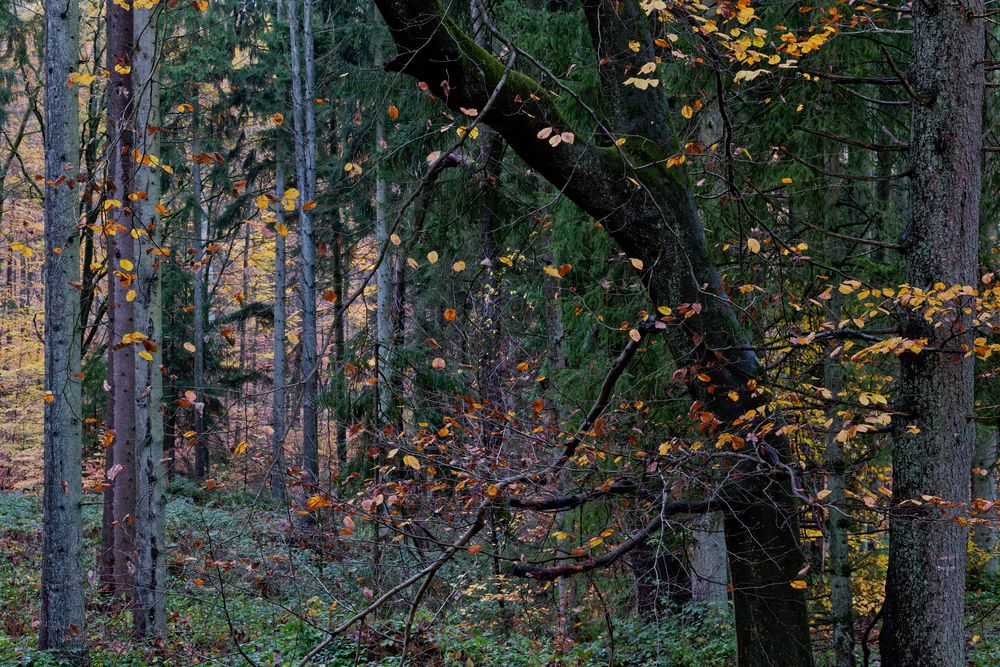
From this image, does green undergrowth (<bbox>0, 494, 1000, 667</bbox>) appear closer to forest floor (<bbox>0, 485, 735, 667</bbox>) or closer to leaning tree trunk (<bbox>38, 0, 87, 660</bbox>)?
forest floor (<bbox>0, 485, 735, 667</bbox>)

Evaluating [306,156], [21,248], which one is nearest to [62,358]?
[21,248]

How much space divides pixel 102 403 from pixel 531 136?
14428 mm

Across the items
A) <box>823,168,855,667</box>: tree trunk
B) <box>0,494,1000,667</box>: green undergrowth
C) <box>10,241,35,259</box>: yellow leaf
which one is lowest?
<box>0,494,1000,667</box>: green undergrowth

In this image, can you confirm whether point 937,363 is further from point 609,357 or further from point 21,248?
point 21,248

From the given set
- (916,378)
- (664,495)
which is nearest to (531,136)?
(664,495)

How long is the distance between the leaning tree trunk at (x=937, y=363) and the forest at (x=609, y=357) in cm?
2

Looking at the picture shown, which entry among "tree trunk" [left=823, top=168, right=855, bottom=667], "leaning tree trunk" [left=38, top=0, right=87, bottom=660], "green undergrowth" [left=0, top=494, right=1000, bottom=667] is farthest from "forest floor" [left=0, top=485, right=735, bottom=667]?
"tree trunk" [left=823, top=168, right=855, bottom=667]

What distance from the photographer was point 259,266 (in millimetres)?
23656

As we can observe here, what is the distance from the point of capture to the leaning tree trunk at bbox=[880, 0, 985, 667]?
393 cm

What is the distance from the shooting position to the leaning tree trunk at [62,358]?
607cm

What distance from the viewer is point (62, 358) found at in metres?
6.16

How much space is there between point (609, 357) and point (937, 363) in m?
3.35

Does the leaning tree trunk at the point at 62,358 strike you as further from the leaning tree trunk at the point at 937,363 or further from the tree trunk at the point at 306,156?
the leaning tree trunk at the point at 937,363

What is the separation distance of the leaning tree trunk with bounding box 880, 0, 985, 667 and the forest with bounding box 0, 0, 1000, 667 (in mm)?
17
